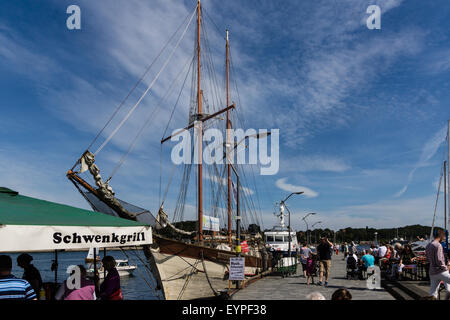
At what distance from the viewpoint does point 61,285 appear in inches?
256

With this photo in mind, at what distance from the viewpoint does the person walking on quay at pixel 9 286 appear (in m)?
4.80

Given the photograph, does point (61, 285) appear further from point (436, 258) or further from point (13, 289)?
point (436, 258)

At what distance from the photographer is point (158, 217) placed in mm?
20219

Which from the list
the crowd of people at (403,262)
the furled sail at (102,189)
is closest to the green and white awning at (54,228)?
the crowd of people at (403,262)

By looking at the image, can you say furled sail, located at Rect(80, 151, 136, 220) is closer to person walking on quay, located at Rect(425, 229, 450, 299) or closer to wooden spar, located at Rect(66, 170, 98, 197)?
wooden spar, located at Rect(66, 170, 98, 197)

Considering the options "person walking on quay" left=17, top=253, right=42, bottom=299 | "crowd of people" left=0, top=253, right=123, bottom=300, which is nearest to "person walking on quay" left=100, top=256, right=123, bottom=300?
"crowd of people" left=0, top=253, right=123, bottom=300

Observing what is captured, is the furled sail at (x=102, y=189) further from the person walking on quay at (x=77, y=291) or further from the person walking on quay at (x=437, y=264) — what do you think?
the person walking on quay at (x=437, y=264)

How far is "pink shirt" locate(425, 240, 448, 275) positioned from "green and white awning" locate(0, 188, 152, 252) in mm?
6368

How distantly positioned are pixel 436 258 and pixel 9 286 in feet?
27.4

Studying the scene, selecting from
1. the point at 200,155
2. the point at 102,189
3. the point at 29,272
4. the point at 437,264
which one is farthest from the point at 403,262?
the point at 200,155

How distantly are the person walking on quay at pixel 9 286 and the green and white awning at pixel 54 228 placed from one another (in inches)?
16.6

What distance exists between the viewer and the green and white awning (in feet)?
18.1
